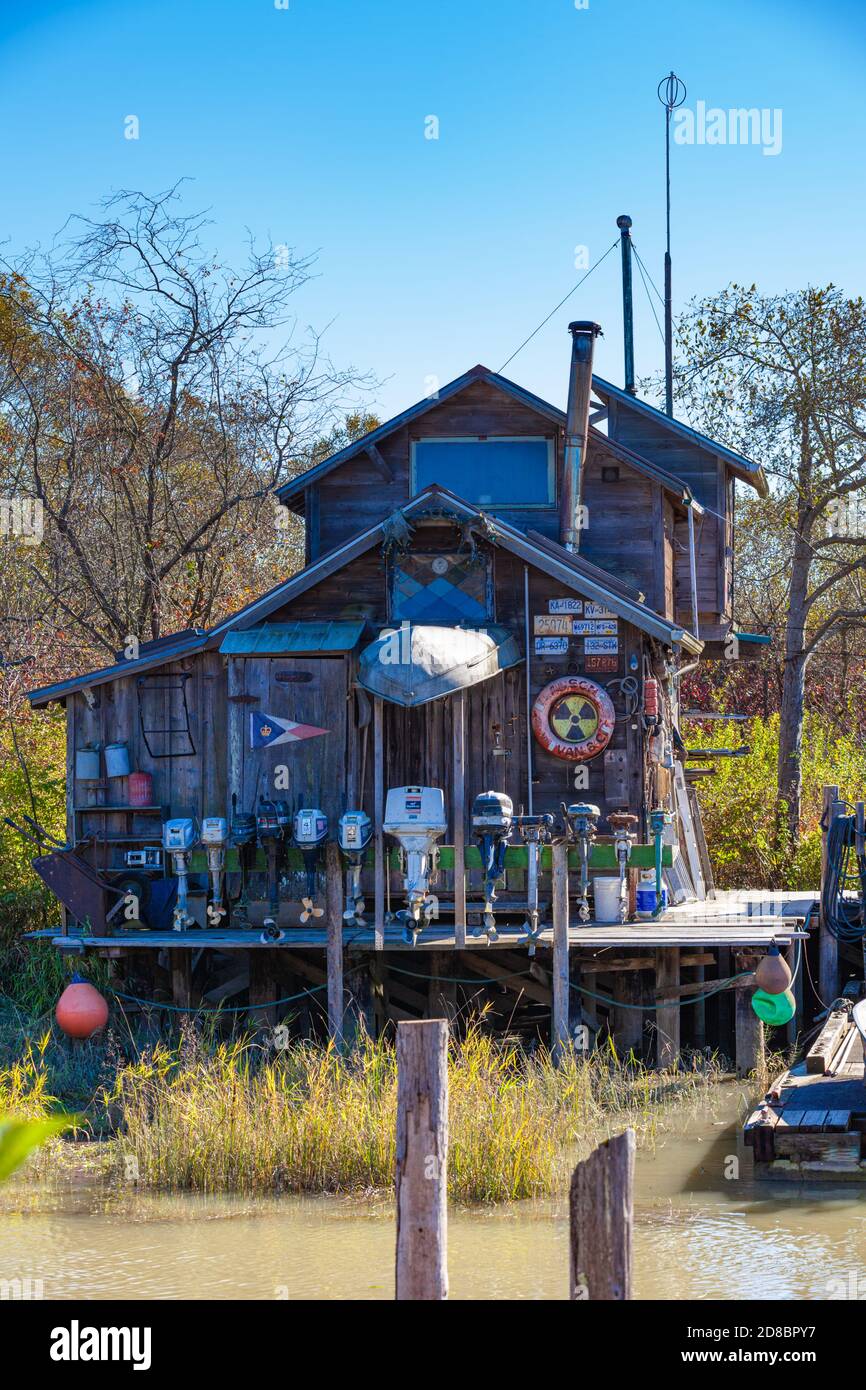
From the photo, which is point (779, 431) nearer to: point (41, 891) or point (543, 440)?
point (543, 440)

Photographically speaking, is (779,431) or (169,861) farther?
(779,431)

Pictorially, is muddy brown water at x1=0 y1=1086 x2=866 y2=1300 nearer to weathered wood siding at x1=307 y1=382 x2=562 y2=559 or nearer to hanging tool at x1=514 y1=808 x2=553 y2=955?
hanging tool at x1=514 y1=808 x2=553 y2=955

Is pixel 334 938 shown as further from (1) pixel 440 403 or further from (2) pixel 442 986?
(1) pixel 440 403

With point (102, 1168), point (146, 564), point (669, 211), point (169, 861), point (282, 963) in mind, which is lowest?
point (102, 1168)

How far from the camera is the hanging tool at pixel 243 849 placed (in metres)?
16.1

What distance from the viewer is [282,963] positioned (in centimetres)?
1694

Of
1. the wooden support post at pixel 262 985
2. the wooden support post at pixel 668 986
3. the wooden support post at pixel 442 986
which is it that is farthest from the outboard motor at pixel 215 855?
the wooden support post at pixel 668 986

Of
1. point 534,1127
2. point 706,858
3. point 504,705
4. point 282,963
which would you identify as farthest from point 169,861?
point 706,858

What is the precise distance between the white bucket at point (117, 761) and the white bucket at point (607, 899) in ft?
17.2

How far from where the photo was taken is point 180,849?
53.6ft

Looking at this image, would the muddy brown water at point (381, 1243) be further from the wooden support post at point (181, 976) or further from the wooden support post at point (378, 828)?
the wooden support post at point (181, 976)
